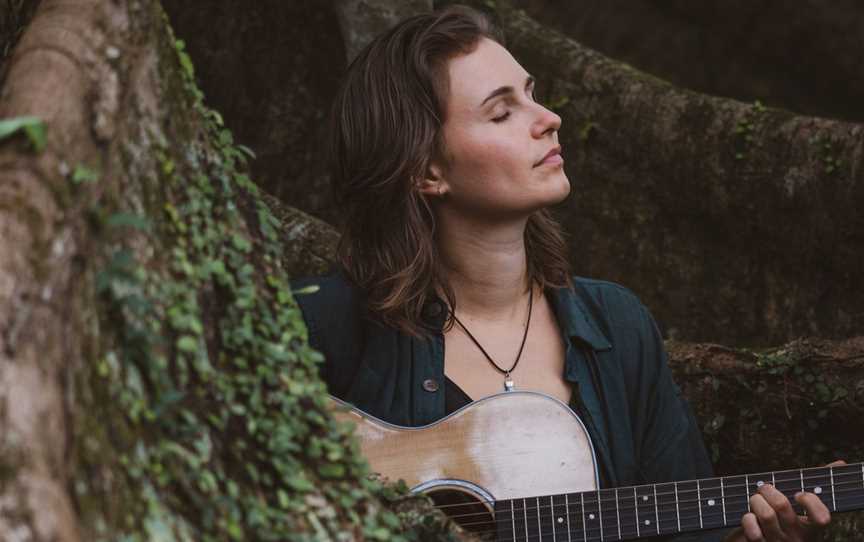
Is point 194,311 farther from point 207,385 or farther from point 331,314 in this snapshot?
point 331,314

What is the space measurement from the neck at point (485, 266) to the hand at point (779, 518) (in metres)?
1.00

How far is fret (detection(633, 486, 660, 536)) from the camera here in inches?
115

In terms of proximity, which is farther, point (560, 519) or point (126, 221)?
point (560, 519)

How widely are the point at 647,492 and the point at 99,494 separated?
177 centimetres

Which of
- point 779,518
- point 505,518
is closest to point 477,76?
point 505,518

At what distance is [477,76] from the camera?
339cm

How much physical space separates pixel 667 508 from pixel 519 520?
0.39m

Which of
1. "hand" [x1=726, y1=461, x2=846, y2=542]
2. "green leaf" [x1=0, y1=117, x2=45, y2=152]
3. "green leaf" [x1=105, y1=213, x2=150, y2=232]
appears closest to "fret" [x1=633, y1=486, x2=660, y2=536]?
"hand" [x1=726, y1=461, x2=846, y2=542]

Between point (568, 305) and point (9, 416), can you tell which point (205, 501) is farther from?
point (568, 305)

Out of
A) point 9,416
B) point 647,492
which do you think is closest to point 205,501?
point 9,416

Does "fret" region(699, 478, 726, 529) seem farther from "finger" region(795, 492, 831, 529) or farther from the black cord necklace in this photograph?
the black cord necklace

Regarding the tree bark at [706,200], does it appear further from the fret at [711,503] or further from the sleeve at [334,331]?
the sleeve at [334,331]

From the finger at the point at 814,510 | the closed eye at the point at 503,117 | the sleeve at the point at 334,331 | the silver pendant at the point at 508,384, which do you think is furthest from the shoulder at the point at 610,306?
the finger at the point at 814,510

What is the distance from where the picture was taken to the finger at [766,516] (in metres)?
2.80
